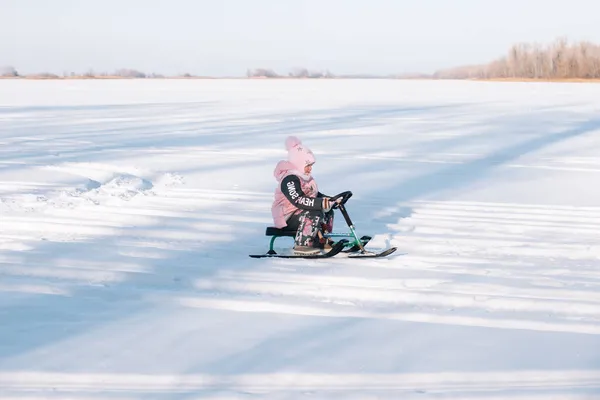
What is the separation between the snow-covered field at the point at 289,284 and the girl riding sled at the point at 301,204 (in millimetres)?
296

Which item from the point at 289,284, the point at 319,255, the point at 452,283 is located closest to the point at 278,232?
the point at 319,255

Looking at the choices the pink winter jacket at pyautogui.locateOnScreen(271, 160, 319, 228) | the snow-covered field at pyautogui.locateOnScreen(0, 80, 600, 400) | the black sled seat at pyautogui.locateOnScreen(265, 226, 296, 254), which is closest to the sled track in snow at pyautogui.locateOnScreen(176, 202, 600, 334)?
the snow-covered field at pyautogui.locateOnScreen(0, 80, 600, 400)

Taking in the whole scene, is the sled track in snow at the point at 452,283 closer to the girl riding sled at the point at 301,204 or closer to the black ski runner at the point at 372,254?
the black ski runner at the point at 372,254

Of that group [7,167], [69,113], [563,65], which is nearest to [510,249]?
[7,167]

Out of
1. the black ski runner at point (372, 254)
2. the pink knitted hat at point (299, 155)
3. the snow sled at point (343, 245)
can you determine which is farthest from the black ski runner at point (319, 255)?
the pink knitted hat at point (299, 155)

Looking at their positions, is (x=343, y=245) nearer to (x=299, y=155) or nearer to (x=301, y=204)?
(x=301, y=204)

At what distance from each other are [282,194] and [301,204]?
0.35 m

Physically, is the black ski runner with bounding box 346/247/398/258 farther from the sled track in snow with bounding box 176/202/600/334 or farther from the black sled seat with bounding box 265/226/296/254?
the black sled seat with bounding box 265/226/296/254

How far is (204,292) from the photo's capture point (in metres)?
5.28

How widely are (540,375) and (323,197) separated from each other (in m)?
2.95

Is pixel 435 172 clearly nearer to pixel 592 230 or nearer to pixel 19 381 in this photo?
pixel 592 230

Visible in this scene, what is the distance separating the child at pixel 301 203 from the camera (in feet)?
20.6

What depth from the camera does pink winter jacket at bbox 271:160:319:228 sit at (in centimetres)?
644

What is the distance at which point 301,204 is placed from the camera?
20.6ft
